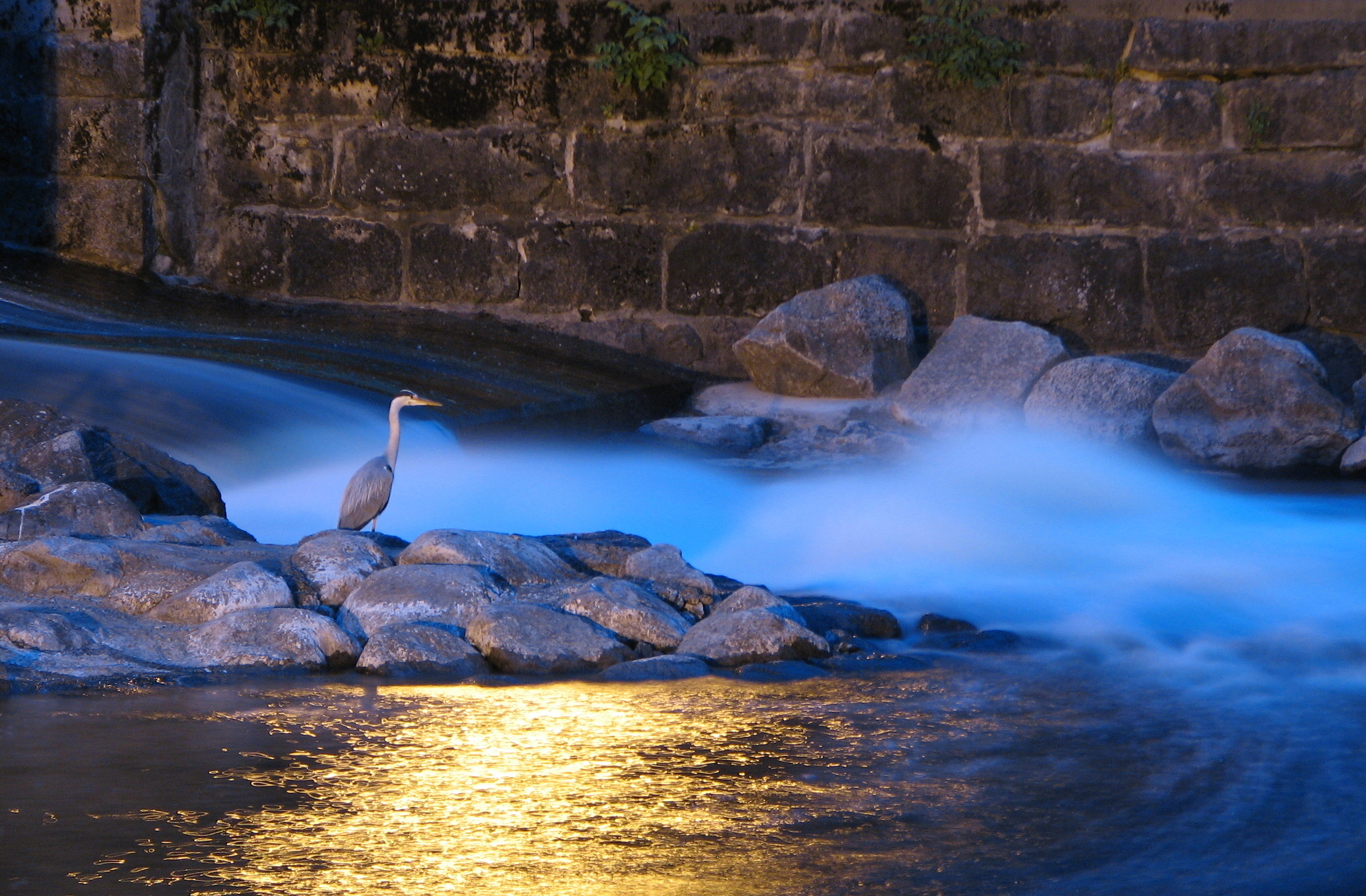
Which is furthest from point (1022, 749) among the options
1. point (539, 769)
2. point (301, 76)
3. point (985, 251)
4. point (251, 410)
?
point (301, 76)

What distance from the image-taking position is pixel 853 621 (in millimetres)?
3512

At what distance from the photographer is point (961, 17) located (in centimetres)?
656

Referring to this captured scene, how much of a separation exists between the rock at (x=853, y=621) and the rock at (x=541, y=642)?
53 centimetres

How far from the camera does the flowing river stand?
6.57 feet

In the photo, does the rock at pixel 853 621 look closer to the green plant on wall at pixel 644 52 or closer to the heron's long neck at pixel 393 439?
the heron's long neck at pixel 393 439

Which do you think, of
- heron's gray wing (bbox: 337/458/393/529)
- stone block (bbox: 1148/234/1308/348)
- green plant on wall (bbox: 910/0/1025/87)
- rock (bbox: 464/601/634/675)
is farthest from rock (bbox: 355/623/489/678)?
stone block (bbox: 1148/234/1308/348)

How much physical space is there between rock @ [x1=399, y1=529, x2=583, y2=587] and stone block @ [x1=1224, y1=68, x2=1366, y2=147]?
4.46 meters

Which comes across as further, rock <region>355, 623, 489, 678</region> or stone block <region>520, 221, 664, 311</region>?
stone block <region>520, 221, 664, 311</region>

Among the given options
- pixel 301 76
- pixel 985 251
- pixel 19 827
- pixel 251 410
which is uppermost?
pixel 301 76

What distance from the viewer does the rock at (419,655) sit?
305 cm

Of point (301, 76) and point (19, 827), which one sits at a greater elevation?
point (301, 76)

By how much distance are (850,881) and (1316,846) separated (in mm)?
736

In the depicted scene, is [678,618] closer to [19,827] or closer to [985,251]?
[19,827]

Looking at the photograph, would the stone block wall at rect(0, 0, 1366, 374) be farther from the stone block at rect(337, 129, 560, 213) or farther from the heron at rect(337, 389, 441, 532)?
the heron at rect(337, 389, 441, 532)
